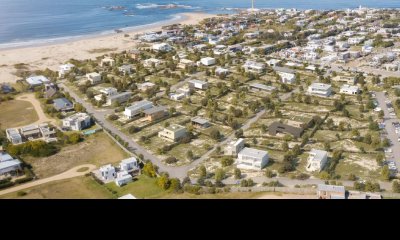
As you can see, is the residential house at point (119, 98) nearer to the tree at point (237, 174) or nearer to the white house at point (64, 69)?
the white house at point (64, 69)

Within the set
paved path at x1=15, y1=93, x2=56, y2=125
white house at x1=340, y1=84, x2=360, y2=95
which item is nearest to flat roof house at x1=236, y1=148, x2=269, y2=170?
white house at x1=340, y1=84, x2=360, y2=95

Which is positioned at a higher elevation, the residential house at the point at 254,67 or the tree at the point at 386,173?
Result: the residential house at the point at 254,67

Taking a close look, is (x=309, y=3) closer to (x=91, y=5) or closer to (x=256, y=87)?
(x=91, y=5)

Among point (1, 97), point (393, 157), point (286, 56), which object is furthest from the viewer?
point (286, 56)

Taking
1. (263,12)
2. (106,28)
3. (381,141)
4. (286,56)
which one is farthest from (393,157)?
(263,12)

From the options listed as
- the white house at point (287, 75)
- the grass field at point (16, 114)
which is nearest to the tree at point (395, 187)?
the white house at point (287, 75)
